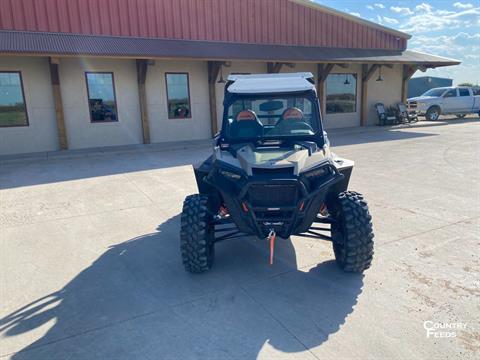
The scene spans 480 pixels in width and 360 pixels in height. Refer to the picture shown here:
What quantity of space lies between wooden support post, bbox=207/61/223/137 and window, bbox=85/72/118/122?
3675 mm

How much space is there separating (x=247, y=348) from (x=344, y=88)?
16961mm

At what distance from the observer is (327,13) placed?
16500 millimetres

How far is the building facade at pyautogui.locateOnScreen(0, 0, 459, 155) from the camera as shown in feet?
36.4

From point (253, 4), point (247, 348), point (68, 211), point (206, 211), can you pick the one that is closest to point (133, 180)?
point (68, 211)

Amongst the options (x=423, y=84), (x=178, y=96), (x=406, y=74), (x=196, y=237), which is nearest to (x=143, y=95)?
(x=178, y=96)

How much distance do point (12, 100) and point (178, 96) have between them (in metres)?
5.51

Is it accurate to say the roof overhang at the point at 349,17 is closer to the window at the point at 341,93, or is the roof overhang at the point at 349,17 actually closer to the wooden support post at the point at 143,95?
the window at the point at 341,93

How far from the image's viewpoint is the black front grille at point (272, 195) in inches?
123

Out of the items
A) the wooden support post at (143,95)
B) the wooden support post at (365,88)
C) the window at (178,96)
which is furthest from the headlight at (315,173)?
the wooden support post at (365,88)

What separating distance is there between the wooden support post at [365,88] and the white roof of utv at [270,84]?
15.1 m

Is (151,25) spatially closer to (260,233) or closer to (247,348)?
(260,233)

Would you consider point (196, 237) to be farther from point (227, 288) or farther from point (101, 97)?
point (101, 97)

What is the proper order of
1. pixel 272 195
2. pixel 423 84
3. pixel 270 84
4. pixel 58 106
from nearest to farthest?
pixel 272 195 → pixel 270 84 → pixel 58 106 → pixel 423 84

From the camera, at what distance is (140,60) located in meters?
12.4
